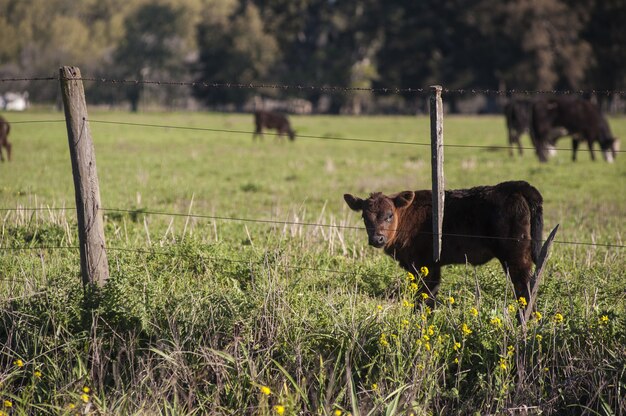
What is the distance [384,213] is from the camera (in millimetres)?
7746

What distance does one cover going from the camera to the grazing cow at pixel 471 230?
7461 millimetres

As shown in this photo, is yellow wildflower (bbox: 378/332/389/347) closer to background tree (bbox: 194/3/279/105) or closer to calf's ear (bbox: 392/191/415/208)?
calf's ear (bbox: 392/191/415/208)

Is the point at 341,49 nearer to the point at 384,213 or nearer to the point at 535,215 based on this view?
the point at 384,213

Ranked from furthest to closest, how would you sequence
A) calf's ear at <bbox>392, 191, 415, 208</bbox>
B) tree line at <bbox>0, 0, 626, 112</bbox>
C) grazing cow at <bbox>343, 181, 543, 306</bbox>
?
tree line at <bbox>0, 0, 626, 112</bbox>, calf's ear at <bbox>392, 191, 415, 208</bbox>, grazing cow at <bbox>343, 181, 543, 306</bbox>

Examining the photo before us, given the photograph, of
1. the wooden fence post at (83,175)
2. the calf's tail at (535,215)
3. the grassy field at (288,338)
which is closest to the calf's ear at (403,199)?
the grassy field at (288,338)

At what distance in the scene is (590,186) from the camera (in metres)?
18.8

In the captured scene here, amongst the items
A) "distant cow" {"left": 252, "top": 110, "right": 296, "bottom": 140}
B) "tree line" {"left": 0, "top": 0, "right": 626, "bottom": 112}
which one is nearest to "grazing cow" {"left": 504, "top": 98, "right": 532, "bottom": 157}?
"distant cow" {"left": 252, "top": 110, "right": 296, "bottom": 140}

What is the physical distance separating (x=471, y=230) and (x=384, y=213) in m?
0.89

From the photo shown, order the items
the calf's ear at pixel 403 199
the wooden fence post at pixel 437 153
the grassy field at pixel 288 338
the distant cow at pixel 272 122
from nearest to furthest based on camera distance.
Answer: the grassy field at pixel 288 338, the wooden fence post at pixel 437 153, the calf's ear at pixel 403 199, the distant cow at pixel 272 122

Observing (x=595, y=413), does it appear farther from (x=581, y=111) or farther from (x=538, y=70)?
(x=538, y=70)

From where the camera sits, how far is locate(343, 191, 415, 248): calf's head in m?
7.66

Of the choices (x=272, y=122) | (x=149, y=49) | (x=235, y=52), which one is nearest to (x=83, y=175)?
(x=272, y=122)

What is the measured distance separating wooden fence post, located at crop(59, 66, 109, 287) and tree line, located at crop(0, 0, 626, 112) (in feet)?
190

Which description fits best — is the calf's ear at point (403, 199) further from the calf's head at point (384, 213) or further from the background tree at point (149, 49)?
the background tree at point (149, 49)
